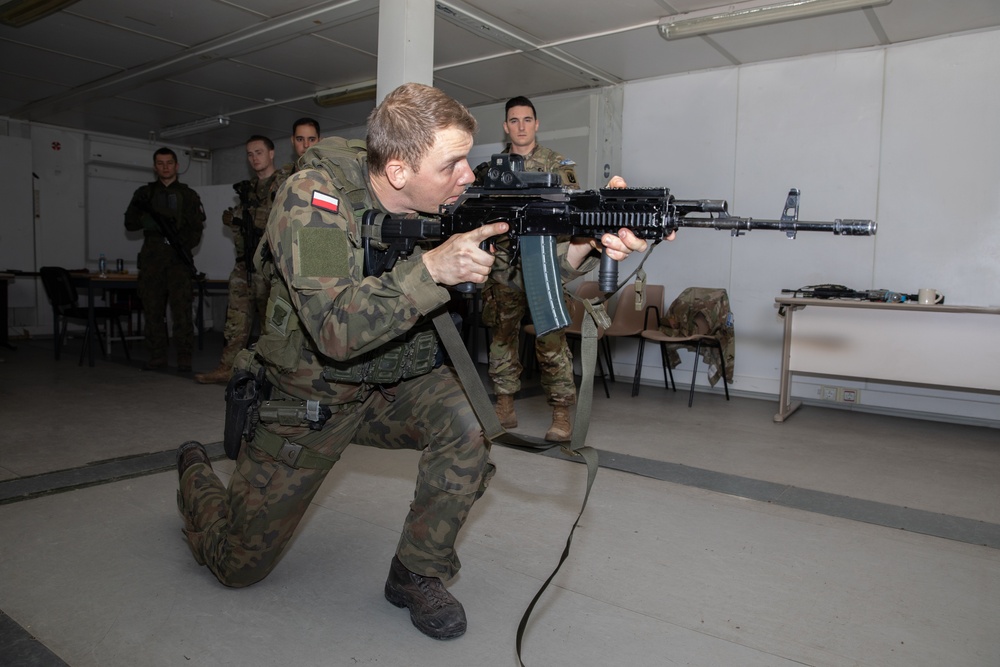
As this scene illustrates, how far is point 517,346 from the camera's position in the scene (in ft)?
14.4

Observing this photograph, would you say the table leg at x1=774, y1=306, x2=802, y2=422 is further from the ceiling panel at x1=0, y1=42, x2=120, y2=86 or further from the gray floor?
the ceiling panel at x1=0, y1=42, x2=120, y2=86

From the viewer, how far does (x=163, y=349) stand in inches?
254

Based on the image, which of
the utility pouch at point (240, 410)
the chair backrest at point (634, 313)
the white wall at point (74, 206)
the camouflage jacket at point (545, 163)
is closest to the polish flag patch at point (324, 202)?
the utility pouch at point (240, 410)

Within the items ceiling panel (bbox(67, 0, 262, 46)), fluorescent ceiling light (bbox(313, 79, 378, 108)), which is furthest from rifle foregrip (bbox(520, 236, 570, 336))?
fluorescent ceiling light (bbox(313, 79, 378, 108))

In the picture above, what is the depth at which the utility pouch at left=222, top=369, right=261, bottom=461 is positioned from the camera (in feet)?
6.36

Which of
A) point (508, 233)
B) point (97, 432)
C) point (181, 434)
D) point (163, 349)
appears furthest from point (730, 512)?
point (163, 349)

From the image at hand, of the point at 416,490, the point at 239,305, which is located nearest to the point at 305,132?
the point at 239,305

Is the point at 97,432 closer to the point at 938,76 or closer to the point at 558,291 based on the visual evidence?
the point at 558,291

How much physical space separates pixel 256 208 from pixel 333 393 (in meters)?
3.88

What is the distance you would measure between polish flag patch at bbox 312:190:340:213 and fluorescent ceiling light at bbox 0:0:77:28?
4421 millimetres

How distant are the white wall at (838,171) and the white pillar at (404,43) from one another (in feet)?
9.70

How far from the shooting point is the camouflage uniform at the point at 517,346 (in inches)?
168

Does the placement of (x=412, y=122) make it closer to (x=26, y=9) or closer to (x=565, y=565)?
(x=565, y=565)

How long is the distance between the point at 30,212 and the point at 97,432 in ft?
21.4
